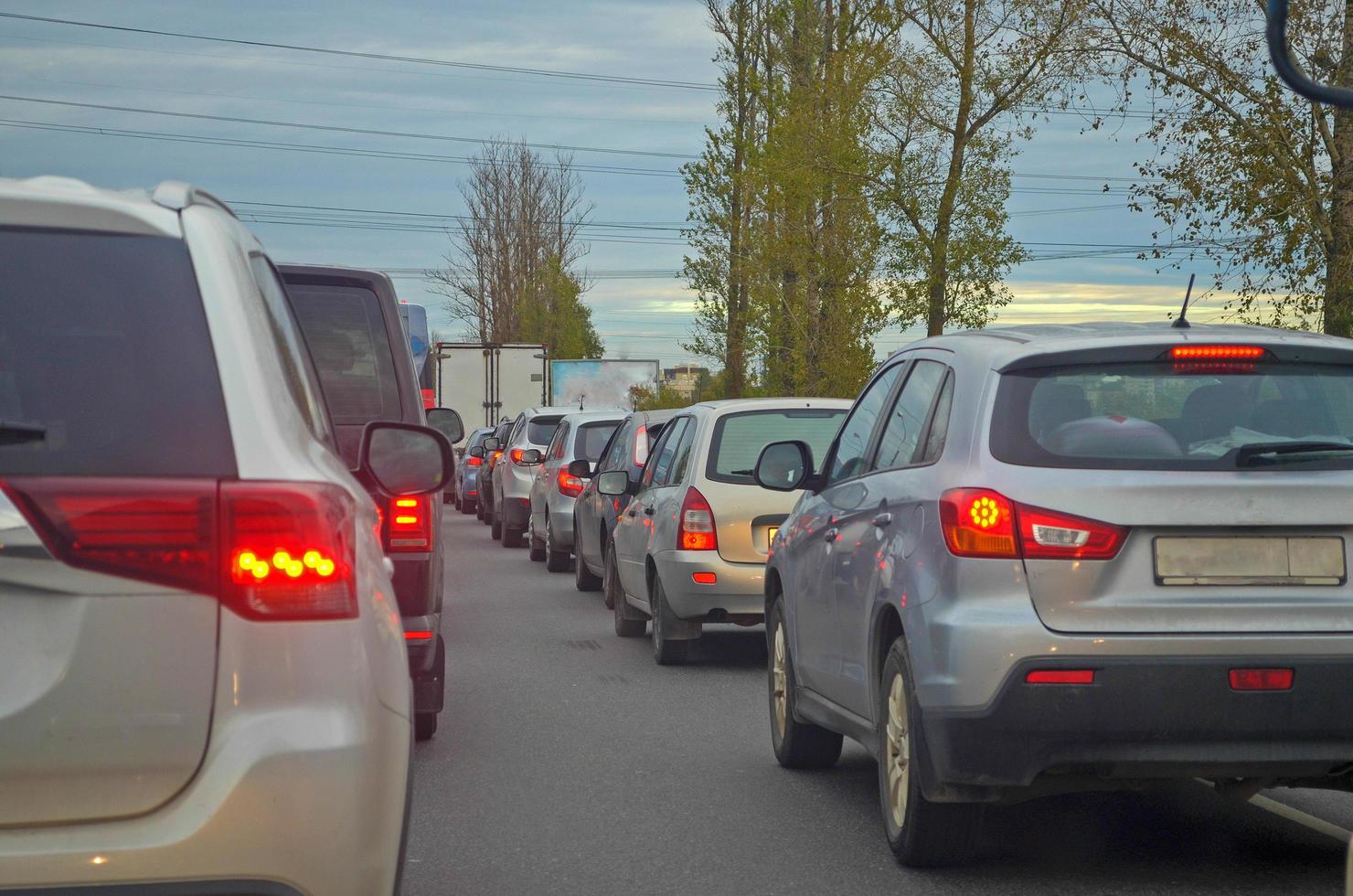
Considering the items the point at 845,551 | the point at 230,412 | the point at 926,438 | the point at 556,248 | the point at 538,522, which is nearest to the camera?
the point at 230,412

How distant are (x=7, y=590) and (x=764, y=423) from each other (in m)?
8.77

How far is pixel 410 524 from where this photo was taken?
7.59m

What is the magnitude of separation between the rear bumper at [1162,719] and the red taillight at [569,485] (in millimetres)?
13933

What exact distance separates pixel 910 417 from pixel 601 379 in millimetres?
51743

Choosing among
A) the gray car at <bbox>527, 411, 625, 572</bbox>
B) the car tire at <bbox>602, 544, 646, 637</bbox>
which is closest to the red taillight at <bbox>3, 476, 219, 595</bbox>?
the car tire at <bbox>602, 544, 646, 637</bbox>

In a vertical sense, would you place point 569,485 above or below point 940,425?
below

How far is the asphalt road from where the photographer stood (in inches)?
222

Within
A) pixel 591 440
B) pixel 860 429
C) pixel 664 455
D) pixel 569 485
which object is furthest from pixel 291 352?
pixel 591 440

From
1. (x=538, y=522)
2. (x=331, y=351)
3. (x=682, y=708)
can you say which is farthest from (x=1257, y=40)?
(x=331, y=351)

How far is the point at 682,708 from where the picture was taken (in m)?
9.52

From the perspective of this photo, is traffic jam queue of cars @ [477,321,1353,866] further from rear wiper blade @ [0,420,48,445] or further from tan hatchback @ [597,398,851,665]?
tan hatchback @ [597,398,851,665]

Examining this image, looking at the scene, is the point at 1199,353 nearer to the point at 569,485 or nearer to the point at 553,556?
the point at 569,485

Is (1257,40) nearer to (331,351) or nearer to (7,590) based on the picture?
(331,351)

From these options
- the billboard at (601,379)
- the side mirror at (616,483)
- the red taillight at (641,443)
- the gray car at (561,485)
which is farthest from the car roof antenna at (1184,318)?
the billboard at (601,379)
